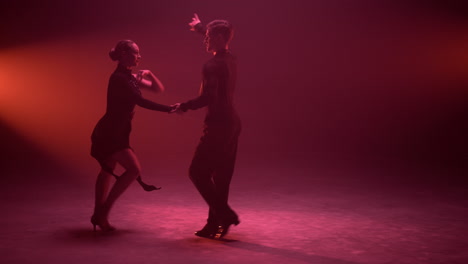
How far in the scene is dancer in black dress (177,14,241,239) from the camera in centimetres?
497

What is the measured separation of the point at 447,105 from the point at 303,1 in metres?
4.70

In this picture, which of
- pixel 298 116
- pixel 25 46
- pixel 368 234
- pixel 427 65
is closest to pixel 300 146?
pixel 298 116

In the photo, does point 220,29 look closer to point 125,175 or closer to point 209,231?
point 125,175

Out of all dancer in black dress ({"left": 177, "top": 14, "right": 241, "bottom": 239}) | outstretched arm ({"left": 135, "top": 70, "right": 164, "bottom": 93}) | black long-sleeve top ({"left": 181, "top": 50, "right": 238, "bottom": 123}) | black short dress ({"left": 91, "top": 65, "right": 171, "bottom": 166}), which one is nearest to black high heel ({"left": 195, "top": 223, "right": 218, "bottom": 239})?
dancer in black dress ({"left": 177, "top": 14, "right": 241, "bottom": 239})

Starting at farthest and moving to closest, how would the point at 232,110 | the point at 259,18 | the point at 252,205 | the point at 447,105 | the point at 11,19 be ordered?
1. the point at 447,105
2. the point at 259,18
3. the point at 11,19
4. the point at 252,205
5. the point at 232,110

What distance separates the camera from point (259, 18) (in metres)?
14.0

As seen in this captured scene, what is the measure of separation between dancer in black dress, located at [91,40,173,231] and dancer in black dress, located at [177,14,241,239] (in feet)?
1.37

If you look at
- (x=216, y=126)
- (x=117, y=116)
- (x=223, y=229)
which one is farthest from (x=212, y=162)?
(x=117, y=116)

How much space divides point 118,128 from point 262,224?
163cm

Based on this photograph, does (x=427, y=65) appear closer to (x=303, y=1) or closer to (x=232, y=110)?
(x=303, y=1)

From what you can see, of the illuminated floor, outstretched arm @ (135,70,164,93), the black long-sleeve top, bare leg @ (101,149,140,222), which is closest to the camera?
the illuminated floor

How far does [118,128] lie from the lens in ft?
16.9

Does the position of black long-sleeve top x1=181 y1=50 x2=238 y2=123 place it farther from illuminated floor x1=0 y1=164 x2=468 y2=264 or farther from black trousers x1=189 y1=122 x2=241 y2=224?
illuminated floor x1=0 y1=164 x2=468 y2=264

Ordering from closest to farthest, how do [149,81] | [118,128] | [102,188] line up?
1. [118,128]
2. [102,188]
3. [149,81]
